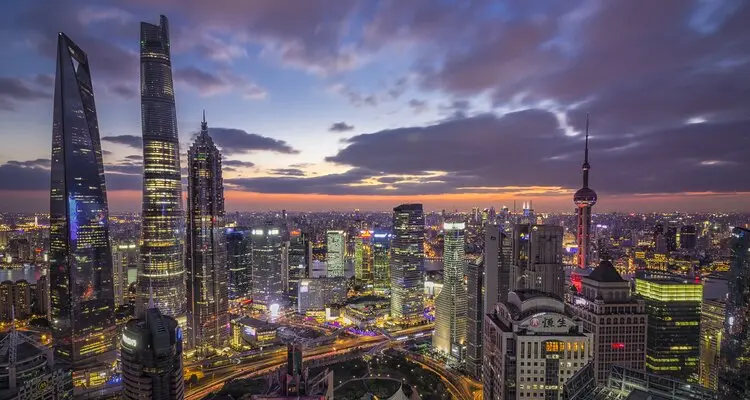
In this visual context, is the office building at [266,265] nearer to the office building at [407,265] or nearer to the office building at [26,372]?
the office building at [407,265]

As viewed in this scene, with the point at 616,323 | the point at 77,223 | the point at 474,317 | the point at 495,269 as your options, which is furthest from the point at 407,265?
the point at 77,223

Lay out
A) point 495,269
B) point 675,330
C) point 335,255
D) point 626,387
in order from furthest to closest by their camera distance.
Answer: point 335,255 < point 495,269 < point 675,330 < point 626,387

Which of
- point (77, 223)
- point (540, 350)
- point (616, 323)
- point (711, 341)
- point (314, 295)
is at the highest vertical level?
point (77, 223)

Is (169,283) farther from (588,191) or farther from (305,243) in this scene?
(588,191)

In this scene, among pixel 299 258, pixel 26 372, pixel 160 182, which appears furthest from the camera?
pixel 299 258

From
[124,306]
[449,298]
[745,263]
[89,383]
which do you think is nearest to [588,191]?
[449,298]

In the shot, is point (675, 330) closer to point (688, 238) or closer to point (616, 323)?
point (616, 323)

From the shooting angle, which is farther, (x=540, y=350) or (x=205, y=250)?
(x=205, y=250)
